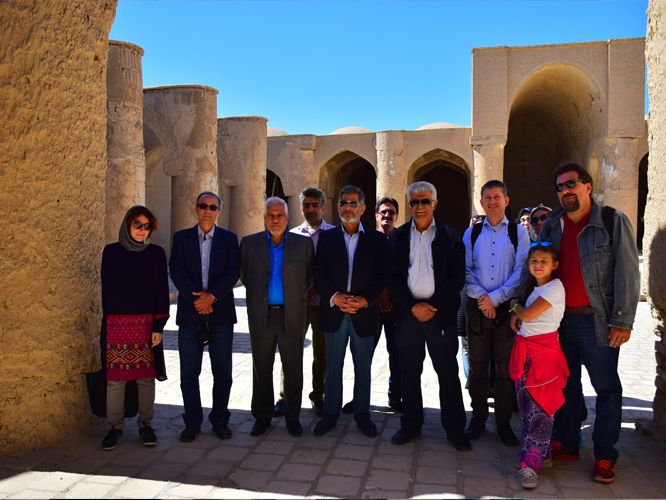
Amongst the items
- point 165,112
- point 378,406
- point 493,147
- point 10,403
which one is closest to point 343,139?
point 493,147

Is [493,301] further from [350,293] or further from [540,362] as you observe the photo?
[350,293]

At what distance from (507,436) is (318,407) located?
1.59 m

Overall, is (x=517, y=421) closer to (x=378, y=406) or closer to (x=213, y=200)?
(x=378, y=406)

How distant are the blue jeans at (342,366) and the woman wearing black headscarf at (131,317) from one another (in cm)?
131

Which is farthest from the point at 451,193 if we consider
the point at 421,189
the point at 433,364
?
the point at 433,364

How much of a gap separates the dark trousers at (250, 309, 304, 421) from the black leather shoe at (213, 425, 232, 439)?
0.85 ft

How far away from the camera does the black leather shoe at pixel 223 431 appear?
400 centimetres

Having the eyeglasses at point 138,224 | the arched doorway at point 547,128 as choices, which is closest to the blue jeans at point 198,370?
the eyeglasses at point 138,224

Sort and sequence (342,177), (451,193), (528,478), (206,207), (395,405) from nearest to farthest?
(528,478)
(206,207)
(395,405)
(342,177)
(451,193)

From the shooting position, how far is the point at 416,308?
3.84 meters

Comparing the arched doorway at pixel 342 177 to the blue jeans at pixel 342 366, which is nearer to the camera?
the blue jeans at pixel 342 366

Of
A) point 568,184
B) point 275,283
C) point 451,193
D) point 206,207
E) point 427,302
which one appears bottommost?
point 427,302

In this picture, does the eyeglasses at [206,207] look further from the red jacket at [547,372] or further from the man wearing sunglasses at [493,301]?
the red jacket at [547,372]

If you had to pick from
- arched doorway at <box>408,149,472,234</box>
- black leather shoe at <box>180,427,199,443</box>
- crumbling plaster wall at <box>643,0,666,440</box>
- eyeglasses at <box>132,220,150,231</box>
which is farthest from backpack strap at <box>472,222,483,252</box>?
arched doorway at <box>408,149,472,234</box>
